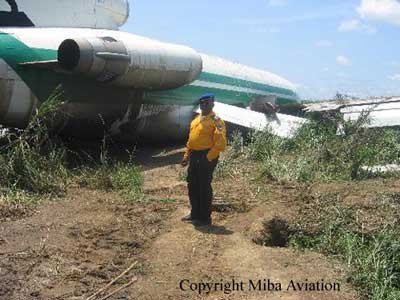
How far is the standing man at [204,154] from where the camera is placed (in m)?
7.02

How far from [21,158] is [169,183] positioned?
2.46m

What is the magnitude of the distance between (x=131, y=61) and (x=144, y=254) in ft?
17.5

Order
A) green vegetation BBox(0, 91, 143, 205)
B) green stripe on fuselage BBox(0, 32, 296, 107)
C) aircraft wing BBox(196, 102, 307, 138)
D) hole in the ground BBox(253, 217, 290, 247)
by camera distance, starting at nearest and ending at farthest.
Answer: hole in the ground BBox(253, 217, 290, 247) → green vegetation BBox(0, 91, 143, 205) → green stripe on fuselage BBox(0, 32, 296, 107) → aircraft wing BBox(196, 102, 307, 138)

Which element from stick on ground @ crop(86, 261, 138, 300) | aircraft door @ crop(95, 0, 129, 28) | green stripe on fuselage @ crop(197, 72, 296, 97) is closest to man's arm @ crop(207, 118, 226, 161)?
stick on ground @ crop(86, 261, 138, 300)

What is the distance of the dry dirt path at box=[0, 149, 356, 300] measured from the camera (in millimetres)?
5125

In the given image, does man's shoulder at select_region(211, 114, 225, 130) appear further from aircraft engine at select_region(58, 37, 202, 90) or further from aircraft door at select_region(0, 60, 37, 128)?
aircraft door at select_region(0, 60, 37, 128)

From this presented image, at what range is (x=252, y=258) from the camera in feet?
19.1

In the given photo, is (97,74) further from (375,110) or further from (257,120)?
(375,110)

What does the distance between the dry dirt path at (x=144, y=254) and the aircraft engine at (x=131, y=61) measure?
9.68 feet

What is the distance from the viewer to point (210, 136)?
23.1 ft

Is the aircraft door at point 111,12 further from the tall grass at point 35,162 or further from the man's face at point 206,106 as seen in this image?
the man's face at point 206,106

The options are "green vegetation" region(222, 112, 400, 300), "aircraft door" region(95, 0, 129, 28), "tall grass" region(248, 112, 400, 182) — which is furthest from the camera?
"aircraft door" region(95, 0, 129, 28)

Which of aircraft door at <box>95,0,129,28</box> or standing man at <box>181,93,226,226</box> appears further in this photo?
aircraft door at <box>95,0,129,28</box>

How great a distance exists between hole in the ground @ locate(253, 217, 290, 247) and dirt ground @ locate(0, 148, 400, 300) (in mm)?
90
